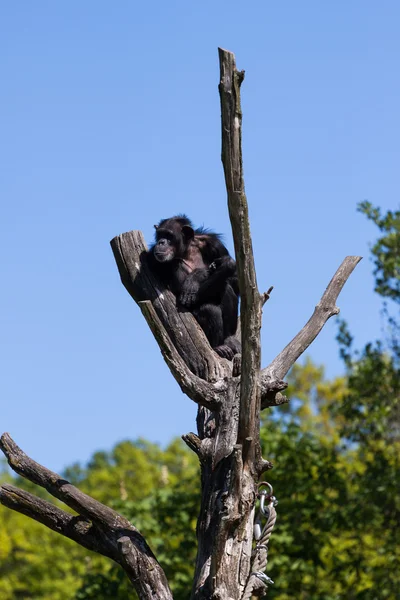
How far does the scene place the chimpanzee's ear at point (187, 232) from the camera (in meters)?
8.95

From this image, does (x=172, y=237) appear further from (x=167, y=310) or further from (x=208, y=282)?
(x=167, y=310)

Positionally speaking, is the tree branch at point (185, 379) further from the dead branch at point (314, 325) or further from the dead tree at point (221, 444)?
the dead branch at point (314, 325)

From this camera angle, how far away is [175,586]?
11.9 metres

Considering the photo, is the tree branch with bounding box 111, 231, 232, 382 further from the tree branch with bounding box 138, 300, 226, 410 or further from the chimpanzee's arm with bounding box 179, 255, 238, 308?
the chimpanzee's arm with bounding box 179, 255, 238, 308

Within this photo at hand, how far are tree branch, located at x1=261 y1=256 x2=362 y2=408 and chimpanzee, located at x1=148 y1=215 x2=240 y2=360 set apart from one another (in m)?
0.96

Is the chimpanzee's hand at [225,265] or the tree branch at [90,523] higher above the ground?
the chimpanzee's hand at [225,265]

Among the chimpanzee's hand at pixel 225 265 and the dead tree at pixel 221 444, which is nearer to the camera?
the dead tree at pixel 221 444

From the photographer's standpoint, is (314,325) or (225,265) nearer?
(314,325)

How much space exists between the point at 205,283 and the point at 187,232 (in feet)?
3.57

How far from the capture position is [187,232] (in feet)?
29.4

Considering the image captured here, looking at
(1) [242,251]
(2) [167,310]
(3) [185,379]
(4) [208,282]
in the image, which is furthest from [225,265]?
(1) [242,251]

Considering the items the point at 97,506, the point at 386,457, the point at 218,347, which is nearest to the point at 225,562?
the point at 97,506

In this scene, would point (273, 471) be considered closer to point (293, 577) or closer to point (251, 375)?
point (293, 577)

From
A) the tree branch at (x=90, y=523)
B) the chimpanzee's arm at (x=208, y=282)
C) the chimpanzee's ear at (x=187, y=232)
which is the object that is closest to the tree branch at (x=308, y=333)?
the tree branch at (x=90, y=523)
